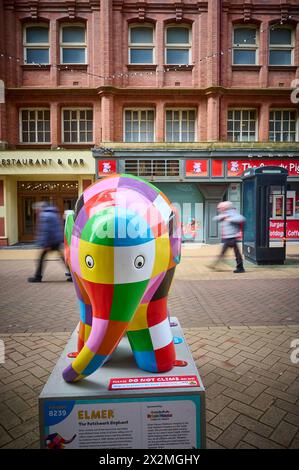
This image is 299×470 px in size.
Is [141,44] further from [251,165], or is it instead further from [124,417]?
[124,417]

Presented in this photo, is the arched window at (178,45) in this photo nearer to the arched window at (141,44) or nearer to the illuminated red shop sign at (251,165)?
the arched window at (141,44)

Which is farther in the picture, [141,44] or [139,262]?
[141,44]

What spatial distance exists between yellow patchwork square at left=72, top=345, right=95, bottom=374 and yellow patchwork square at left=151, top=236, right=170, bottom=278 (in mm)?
473

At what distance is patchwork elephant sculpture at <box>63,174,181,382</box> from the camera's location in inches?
56.1

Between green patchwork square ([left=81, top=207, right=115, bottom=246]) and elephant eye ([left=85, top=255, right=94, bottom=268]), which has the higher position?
green patchwork square ([left=81, top=207, right=115, bottom=246])

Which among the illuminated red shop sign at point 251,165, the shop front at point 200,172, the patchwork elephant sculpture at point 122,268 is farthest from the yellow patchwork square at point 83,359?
the illuminated red shop sign at point 251,165

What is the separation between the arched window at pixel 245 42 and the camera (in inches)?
528

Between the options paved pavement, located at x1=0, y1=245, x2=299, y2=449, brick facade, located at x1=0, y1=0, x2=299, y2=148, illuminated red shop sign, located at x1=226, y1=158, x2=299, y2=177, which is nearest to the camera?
paved pavement, located at x1=0, y1=245, x2=299, y2=449

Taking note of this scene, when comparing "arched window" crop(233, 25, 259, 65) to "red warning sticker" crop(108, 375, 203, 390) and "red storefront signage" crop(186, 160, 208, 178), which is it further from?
"red warning sticker" crop(108, 375, 203, 390)

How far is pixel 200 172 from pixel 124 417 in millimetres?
12347

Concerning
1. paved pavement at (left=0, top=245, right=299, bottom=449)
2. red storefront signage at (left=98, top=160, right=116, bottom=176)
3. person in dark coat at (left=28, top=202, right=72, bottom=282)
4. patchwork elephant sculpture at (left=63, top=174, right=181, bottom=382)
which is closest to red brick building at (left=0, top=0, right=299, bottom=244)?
red storefront signage at (left=98, top=160, right=116, bottom=176)

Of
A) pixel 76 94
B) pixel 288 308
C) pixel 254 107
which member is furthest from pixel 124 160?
pixel 288 308

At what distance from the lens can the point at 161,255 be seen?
1579mm

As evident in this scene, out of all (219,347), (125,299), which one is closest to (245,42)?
(219,347)
